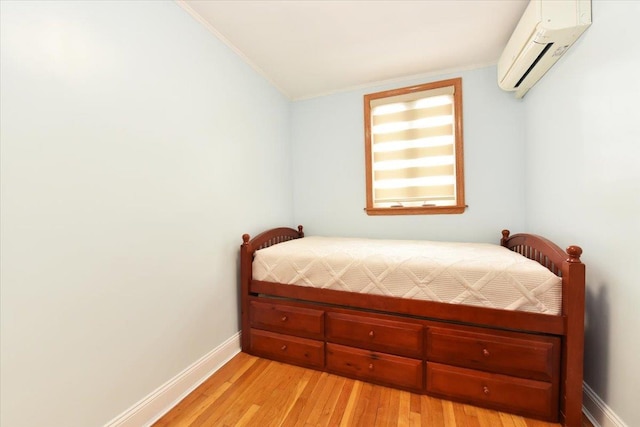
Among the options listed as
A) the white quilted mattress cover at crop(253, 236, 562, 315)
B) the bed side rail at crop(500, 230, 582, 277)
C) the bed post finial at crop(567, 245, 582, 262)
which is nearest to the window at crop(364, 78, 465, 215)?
the bed side rail at crop(500, 230, 582, 277)

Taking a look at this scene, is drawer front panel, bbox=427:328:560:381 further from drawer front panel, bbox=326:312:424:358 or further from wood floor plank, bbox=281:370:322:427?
wood floor plank, bbox=281:370:322:427

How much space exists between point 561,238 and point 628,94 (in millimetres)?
907

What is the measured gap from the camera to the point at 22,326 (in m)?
0.94

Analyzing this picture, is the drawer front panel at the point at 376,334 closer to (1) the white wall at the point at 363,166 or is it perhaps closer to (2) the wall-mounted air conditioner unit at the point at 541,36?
(1) the white wall at the point at 363,166

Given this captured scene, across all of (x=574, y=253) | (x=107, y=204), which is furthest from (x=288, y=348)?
(x=574, y=253)

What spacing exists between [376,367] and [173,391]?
49.6 inches

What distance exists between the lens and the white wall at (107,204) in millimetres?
948

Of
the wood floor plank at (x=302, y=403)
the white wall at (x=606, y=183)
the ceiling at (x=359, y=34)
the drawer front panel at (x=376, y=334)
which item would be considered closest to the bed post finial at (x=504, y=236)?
the white wall at (x=606, y=183)

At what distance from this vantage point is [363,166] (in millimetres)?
2779

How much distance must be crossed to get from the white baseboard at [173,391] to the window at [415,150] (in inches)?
74.5

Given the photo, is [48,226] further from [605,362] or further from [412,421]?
[605,362]

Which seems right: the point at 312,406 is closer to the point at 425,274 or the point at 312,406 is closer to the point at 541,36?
the point at 425,274

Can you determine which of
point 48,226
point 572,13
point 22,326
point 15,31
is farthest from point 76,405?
point 572,13

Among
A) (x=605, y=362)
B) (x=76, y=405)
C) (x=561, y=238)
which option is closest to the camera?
(x=76, y=405)
